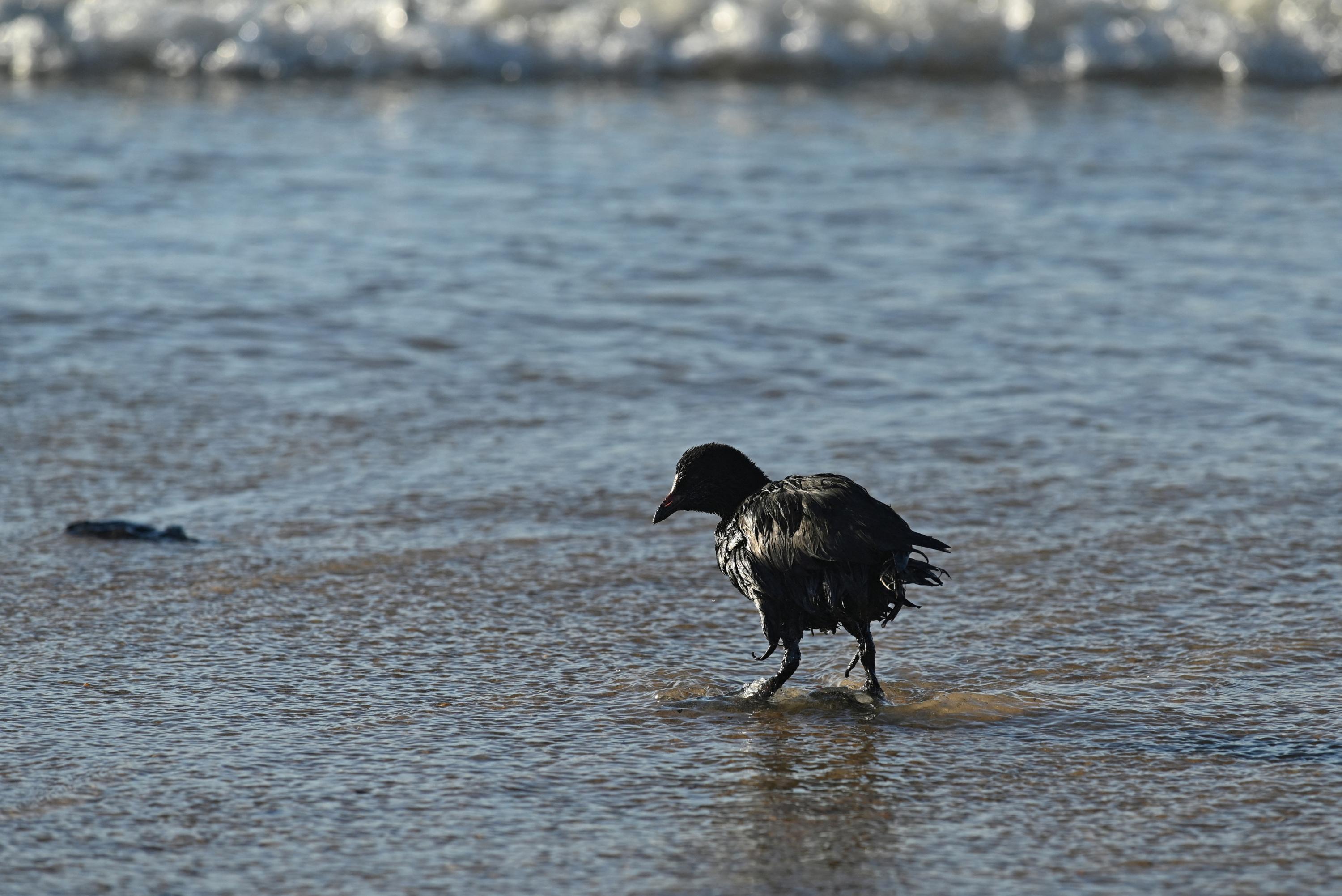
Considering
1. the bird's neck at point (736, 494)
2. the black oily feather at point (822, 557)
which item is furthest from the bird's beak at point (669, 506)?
the black oily feather at point (822, 557)

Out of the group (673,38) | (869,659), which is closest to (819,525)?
(869,659)

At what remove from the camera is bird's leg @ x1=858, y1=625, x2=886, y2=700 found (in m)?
4.91

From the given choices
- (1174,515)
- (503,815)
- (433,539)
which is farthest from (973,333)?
(503,815)

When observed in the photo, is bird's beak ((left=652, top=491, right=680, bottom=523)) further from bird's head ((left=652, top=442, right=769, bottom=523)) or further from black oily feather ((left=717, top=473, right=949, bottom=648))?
black oily feather ((left=717, top=473, right=949, bottom=648))

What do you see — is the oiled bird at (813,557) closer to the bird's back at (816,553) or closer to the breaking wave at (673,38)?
the bird's back at (816,553)

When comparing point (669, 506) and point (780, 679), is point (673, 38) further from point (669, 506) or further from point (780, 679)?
point (780, 679)

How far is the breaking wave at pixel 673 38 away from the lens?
15.8m

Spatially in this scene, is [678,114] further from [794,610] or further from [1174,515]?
[794,610]

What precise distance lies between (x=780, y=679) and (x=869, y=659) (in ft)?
0.84

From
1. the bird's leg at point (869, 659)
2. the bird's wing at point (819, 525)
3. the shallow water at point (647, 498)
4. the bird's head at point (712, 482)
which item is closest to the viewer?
the shallow water at point (647, 498)

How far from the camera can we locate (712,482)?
5215 millimetres

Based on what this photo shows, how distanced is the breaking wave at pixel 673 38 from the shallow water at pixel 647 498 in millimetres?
2507

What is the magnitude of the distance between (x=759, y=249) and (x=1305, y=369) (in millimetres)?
3411

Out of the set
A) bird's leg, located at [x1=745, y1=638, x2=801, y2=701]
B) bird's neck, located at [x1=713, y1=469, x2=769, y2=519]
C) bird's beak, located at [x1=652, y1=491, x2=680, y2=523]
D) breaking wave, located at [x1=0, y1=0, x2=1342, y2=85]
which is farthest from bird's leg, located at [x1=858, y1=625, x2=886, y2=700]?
breaking wave, located at [x1=0, y1=0, x2=1342, y2=85]
